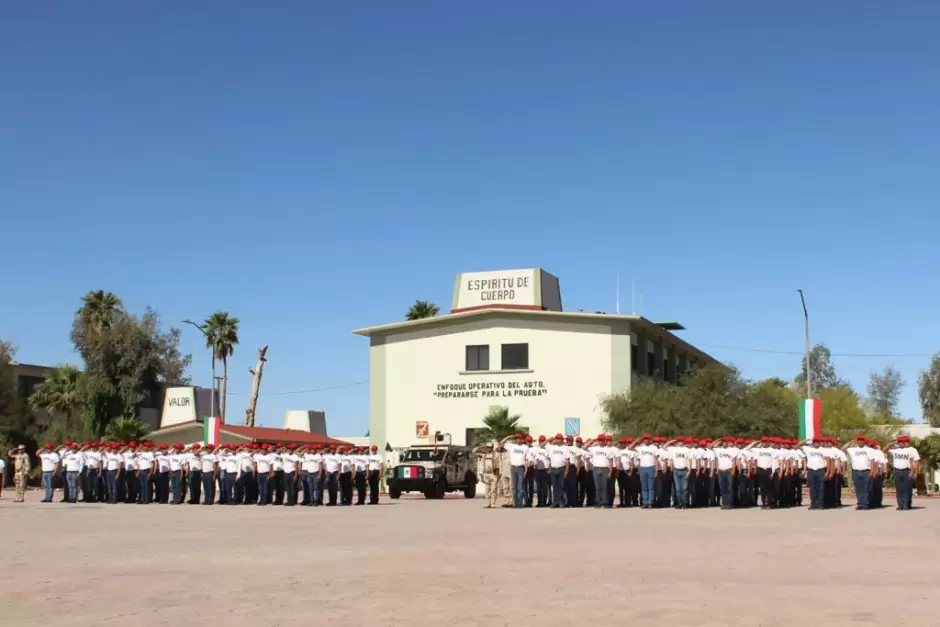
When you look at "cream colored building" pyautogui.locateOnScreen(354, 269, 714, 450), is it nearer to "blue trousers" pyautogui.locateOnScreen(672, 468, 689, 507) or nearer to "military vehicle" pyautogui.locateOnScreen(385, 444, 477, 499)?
"military vehicle" pyautogui.locateOnScreen(385, 444, 477, 499)

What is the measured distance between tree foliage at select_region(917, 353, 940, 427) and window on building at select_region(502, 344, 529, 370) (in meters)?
57.3

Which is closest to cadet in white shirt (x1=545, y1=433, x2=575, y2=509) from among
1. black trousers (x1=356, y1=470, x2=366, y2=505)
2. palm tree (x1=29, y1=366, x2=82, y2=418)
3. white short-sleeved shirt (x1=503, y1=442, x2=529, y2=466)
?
white short-sleeved shirt (x1=503, y1=442, x2=529, y2=466)

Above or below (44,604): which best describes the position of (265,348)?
above

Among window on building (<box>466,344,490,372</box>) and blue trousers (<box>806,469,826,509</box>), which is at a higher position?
window on building (<box>466,344,490,372</box>)

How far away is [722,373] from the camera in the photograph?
45594mm

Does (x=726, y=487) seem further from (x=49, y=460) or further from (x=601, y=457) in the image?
(x=49, y=460)

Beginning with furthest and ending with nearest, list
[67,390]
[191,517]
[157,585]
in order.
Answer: [67,390] → [191,517] → [157,585]

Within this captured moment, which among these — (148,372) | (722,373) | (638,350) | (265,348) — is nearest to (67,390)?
(148,372)

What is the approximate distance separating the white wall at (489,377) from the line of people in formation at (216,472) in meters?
16.0

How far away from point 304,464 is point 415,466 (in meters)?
6.66

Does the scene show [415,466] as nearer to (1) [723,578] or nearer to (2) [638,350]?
(2) [638,350]

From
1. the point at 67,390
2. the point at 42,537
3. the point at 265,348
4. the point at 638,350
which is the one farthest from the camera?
the point at 265,348

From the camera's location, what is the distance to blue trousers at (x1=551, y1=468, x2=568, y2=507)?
2795 cm

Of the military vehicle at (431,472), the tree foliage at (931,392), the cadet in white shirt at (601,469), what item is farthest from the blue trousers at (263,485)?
the tree foliage at (931,392)
